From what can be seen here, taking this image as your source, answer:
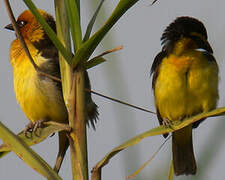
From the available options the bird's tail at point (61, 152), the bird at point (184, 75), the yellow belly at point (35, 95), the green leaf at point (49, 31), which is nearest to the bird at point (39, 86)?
the yellow belly at point (35, 95)

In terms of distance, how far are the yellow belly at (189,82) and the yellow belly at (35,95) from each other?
2.62ft

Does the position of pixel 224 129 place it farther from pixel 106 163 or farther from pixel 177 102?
pixel 177 102

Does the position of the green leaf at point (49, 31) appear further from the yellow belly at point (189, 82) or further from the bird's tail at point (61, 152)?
the yellow belly at point (189, 82)

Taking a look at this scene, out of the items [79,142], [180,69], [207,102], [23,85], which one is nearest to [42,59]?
[23,85]

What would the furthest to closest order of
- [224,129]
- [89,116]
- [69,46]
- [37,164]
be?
[89,116] < [69,46] < [37,164] < [224,129]

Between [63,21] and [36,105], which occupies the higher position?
[63,21]

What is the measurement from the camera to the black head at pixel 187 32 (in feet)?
10.9

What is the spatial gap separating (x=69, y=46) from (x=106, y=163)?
0.40m

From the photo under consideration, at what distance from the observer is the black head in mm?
3318

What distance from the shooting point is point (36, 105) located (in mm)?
3234

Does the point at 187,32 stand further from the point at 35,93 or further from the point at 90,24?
the point at 90,24

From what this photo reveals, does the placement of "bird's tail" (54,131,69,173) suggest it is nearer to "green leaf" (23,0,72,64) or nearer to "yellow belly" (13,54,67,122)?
"yellow belly" (13,54,67,122)

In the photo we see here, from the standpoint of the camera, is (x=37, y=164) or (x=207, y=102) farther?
(x=207, y=102)

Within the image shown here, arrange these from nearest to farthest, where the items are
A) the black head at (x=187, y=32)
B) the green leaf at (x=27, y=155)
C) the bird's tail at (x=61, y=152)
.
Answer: the green leaf at (x=27, y=155)
the bird's tail at (x=61, y=152)
the black head at (x=187, y=32)
